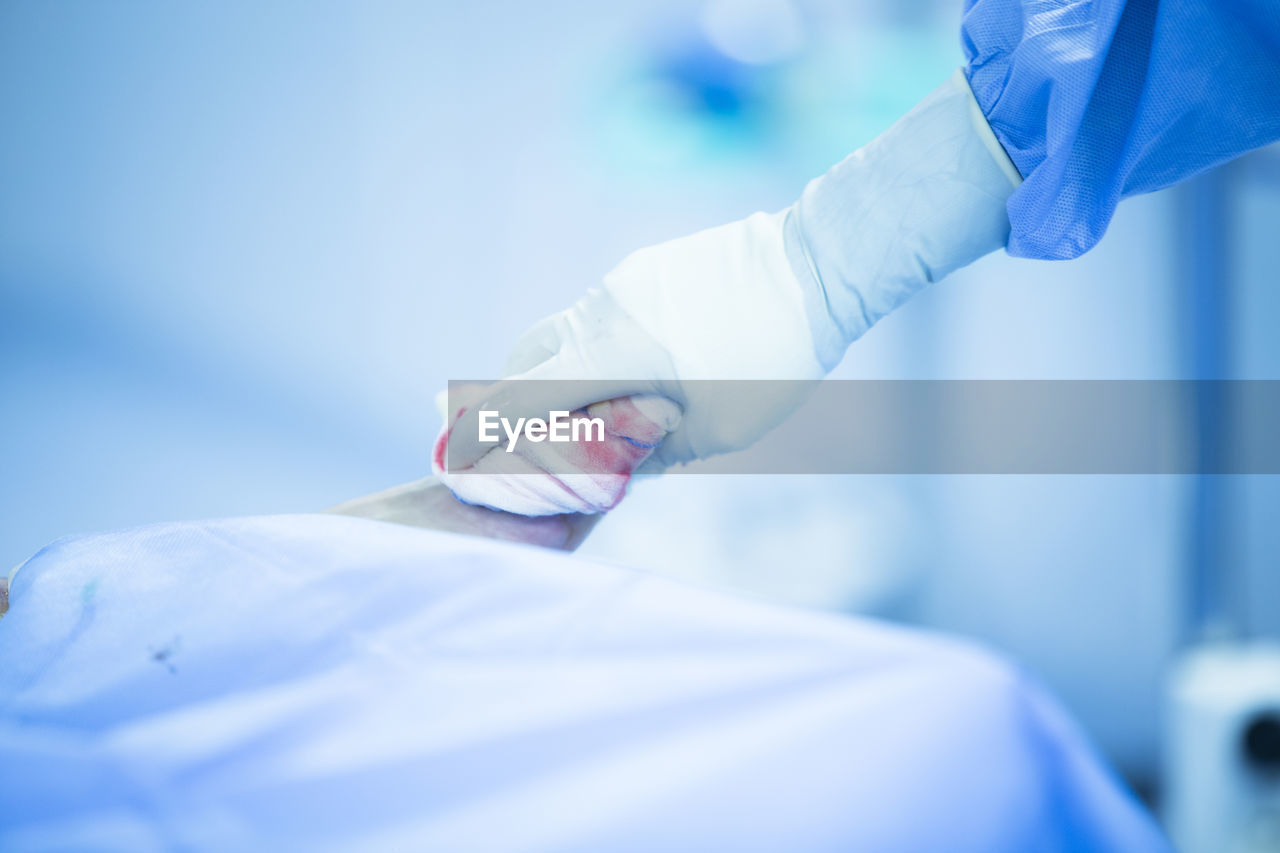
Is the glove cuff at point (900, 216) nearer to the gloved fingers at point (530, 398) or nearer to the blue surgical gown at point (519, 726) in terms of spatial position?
the gloved fingers at point (530, 398)

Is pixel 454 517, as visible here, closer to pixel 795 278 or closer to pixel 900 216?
pixel 795 278

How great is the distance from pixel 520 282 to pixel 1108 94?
0.95 metres

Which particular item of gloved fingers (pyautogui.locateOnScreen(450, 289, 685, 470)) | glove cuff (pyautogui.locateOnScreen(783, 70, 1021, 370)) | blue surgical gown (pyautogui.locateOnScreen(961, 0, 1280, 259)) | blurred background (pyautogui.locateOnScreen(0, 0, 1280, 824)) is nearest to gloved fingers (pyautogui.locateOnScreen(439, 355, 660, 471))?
gloved fingers (pyautogui.locateOnScreen(450, 289, 685, 470))

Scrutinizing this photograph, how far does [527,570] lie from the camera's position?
428 millimetres

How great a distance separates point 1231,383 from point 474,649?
70.5 inches

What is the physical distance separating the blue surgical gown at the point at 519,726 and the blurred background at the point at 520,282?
0.78 meters

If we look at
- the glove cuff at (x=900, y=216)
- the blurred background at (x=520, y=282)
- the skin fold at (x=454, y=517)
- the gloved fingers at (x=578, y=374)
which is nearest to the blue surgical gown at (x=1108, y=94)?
the glove cuff at (x=900, y=216)

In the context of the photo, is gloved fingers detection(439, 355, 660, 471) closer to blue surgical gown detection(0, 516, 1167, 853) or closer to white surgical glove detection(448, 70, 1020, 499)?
white surgical glove detection(448, 70, 1020, 499)

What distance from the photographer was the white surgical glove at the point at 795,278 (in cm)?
60

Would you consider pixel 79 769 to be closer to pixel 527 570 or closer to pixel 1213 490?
pixel 527 570

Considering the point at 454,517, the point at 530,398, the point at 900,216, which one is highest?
the point at 900,216

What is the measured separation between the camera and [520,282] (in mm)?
1270

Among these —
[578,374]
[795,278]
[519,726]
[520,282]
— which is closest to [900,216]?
[795,278]

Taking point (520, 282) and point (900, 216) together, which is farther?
point (520, 282)
